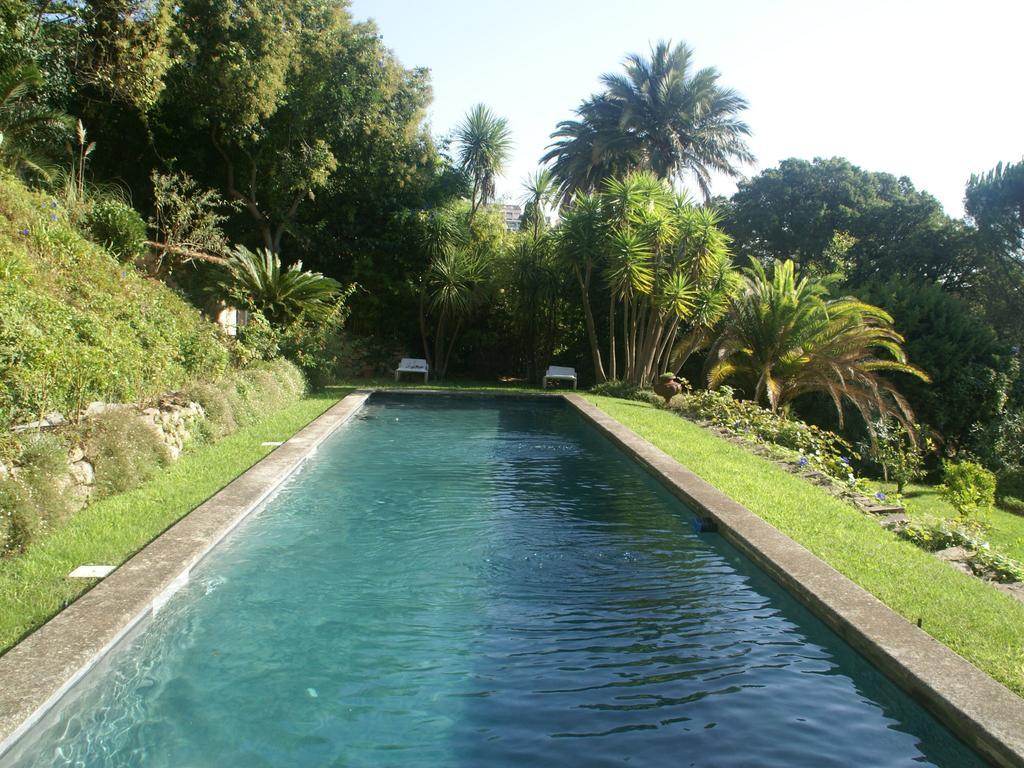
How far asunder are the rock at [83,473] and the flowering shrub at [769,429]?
22.0 ft

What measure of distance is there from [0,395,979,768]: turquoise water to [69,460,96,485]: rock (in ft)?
3.61

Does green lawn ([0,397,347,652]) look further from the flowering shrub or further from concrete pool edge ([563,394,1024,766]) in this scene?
the flowering shrub

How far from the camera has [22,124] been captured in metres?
12.5

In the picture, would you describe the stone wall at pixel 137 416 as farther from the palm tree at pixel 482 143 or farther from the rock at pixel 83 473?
the palm tree at pixel 482 143

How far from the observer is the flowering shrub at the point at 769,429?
31.6ft

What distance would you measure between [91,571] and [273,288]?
10.6 m

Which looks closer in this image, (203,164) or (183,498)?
(183,498)

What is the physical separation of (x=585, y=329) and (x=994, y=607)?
1605cm

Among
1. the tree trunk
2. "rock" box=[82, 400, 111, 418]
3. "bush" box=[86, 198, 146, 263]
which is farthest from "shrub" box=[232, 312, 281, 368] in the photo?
the tree trunk

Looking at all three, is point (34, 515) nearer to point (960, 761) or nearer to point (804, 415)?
point (960, 761)

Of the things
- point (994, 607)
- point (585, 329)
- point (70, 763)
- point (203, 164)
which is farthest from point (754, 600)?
point (203, 164)

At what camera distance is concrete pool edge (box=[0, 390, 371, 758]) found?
2.93 metres

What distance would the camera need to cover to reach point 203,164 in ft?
60.3

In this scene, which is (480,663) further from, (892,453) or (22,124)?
(22,124)
